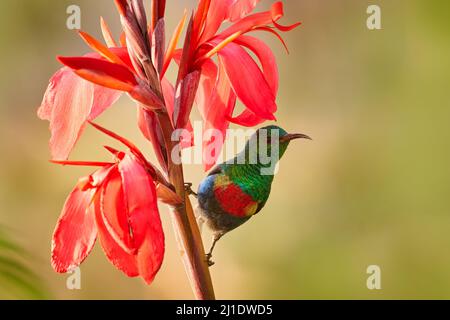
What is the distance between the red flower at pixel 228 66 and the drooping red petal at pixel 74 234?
0.27ft

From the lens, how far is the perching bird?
1.68 ft

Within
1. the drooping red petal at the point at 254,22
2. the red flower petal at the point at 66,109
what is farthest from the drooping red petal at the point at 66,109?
the drooping red petal at the point at 254,22

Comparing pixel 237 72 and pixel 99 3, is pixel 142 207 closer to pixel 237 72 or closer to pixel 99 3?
pixel 237 72

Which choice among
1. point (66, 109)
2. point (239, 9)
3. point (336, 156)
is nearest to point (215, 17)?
point (239, 9)

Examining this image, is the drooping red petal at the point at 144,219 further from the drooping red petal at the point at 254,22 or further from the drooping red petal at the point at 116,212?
the drooping red petal at the point at 254,22

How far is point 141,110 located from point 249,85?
0.08m

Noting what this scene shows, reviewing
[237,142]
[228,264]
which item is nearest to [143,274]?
[237,142]

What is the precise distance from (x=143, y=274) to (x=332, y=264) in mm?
661

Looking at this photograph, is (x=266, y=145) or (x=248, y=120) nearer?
(x=248, y=120)

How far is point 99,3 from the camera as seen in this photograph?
0.94 meters

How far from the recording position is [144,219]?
345 millimetres

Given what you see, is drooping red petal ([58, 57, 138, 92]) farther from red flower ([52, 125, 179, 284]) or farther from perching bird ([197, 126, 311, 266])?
perching bird ([197, 126, 311, 266])

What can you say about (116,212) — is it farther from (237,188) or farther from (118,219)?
(237,188)

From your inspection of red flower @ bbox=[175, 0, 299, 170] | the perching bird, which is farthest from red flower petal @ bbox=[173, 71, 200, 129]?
the perching bird
